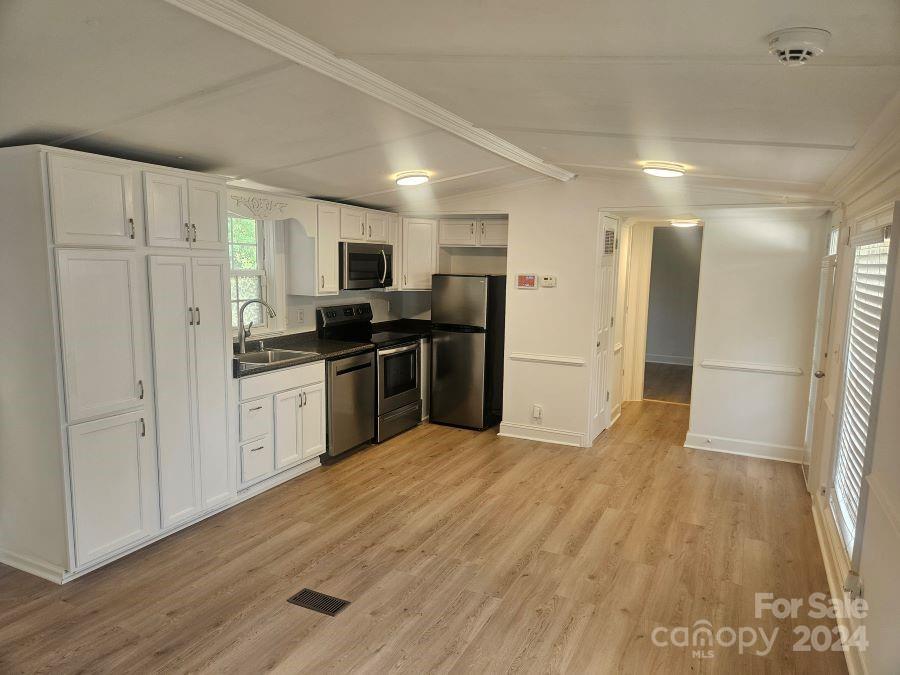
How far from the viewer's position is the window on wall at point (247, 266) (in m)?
4.54

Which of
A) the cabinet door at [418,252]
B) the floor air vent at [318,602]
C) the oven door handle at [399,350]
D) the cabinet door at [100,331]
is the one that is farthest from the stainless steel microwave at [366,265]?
the floor air vent at [318,602]

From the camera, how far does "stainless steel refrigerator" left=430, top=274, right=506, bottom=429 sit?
564 centimetres

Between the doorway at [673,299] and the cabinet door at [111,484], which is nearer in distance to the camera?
the cabinet door at [111,484]

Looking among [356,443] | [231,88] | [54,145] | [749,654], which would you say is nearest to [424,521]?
[356,443]

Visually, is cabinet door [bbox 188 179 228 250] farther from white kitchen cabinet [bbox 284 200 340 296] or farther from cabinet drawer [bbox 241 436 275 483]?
cabinet drawer [bbox 241 436 275 483]

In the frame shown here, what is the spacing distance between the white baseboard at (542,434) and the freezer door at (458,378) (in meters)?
0.28

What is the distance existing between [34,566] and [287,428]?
1.63 m

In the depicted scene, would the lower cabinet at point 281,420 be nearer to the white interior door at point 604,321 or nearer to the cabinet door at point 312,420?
the cabinet door at point 312,420

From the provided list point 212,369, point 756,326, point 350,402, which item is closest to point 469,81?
point 212,369

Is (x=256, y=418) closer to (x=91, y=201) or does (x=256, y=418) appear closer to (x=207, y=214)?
(x=207, y=214)

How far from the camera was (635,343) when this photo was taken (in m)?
7.00

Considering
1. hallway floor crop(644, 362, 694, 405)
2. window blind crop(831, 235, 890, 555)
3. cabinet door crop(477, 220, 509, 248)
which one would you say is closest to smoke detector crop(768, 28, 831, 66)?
window blind crop(831, 235, 890, 555)

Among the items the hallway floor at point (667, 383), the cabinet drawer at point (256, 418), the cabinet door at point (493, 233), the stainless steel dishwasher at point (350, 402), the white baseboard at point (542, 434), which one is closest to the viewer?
the cabinet drawer at point (256, 418)

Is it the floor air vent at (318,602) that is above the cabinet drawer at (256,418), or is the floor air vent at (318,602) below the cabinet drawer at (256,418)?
below
